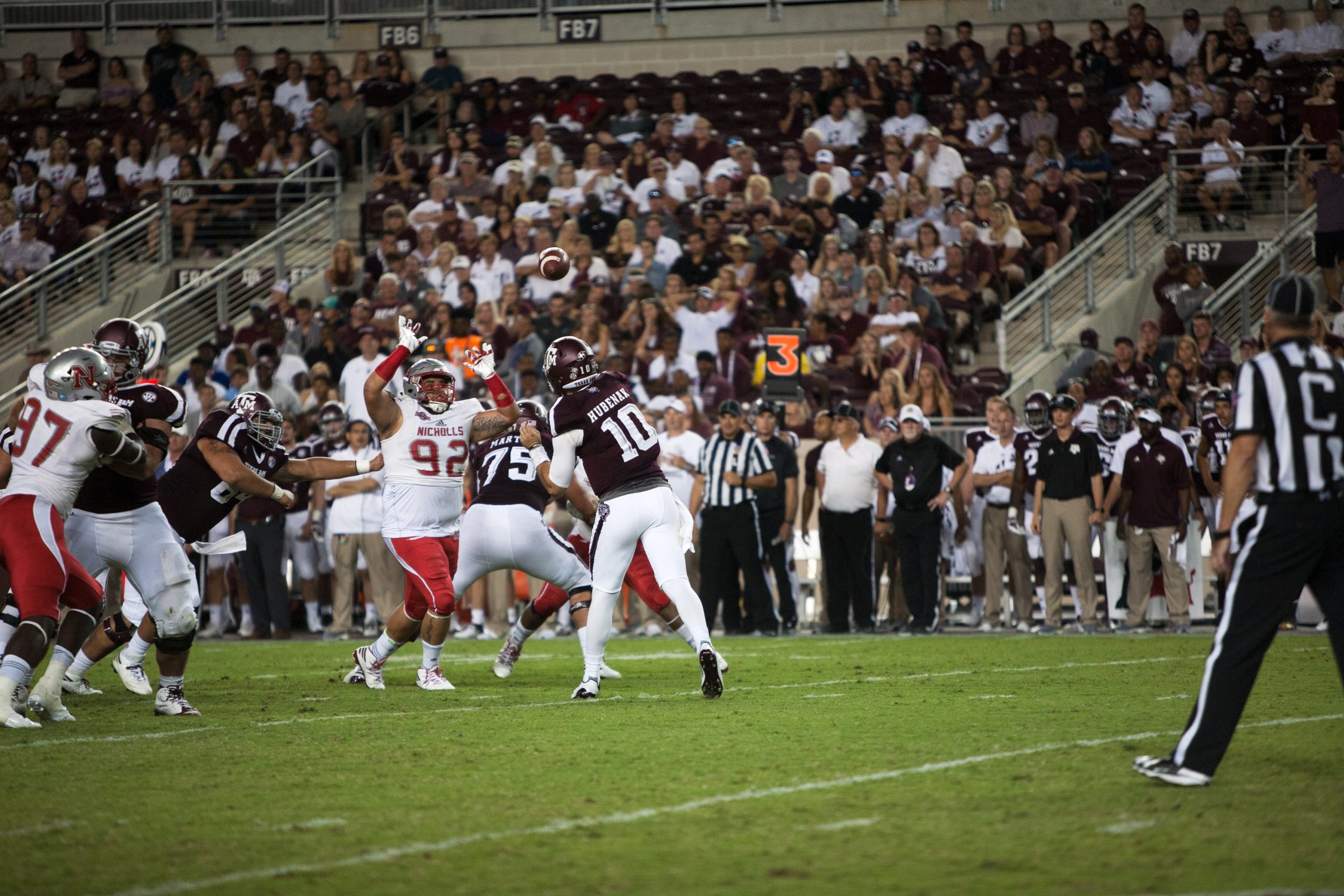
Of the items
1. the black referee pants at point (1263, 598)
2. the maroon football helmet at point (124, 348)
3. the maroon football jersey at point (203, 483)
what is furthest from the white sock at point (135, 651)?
the black referee pants at point (1263, 598)

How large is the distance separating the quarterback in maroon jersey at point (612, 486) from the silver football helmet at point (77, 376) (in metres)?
2.47

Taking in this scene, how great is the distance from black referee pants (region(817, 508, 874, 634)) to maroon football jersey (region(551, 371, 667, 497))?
6101 mm

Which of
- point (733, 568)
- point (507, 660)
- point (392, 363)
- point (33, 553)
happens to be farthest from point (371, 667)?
point (733, 568)

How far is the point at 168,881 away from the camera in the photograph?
4.31 meters

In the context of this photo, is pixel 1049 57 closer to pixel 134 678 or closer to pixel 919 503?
pixel 919 503

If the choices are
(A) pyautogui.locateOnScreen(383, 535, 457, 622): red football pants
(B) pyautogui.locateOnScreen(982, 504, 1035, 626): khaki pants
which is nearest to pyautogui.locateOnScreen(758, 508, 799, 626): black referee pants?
(B) pyautogui.locateOnScreen(982, 504, 1035, 626): khaki pants

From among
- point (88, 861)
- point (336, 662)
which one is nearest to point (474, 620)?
point (336, 662)

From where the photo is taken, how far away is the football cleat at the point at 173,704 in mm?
8320

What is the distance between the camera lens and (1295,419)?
5.41 meters

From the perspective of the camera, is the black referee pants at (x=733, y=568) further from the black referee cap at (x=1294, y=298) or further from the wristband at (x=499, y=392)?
the black referee cap at (x=1294, y=298)

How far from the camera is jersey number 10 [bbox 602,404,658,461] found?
8.64 meters

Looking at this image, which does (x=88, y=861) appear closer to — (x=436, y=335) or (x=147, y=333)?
(x=147, y=333)

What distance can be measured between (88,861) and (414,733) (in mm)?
2778

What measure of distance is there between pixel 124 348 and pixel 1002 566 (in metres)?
8.88
